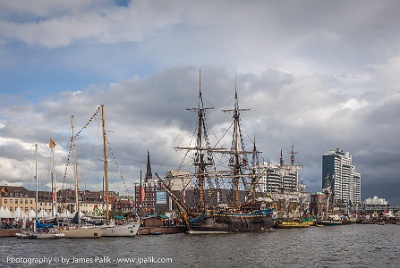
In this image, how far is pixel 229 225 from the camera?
99250mm

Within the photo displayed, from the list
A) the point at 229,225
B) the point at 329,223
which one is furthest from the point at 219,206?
the point at 329,223

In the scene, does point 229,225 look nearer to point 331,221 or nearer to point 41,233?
point 41,233

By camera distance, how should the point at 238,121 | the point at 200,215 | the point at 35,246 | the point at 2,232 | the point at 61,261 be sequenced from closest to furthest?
the point at 61,261 < the point at 35,246 < the point at 2,232 < the point at 200,215 < the point at 238,121

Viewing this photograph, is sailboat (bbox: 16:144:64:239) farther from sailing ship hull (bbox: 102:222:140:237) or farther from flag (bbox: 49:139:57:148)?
flag (bbox: 49:139:57:148)

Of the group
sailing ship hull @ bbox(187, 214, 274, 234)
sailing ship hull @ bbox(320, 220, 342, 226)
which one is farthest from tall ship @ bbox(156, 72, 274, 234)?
sailing ship hull @ bbox(320, 220, 342, 226)

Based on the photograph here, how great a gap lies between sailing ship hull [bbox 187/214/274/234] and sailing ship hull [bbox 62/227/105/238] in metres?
21.2

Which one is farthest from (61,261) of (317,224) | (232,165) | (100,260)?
(317,224)

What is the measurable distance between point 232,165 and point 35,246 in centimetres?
5432

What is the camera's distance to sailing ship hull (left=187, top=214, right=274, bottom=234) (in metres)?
96.6

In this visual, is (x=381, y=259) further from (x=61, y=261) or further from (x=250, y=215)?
(x=250, y=215)

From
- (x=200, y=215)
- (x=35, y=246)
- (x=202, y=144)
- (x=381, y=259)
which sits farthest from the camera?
(x=202, y=144)

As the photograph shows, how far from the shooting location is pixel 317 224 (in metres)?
175

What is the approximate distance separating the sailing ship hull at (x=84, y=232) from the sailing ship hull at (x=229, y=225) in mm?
21152

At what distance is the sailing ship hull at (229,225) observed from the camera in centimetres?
9662
